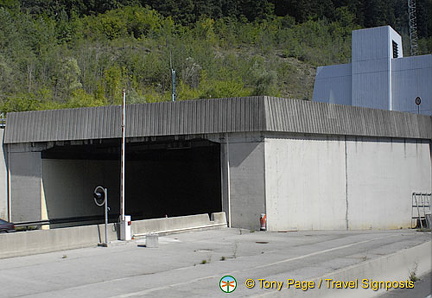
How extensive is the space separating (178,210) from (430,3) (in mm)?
84335

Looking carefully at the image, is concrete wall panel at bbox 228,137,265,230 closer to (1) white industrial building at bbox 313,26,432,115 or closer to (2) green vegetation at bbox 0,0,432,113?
(1) white industrial building at bbox 313,26,432,115

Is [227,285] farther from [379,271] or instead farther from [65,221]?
[65,221]

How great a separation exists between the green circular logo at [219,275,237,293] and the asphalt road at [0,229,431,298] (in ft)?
0.34

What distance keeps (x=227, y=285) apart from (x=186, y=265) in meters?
5.77

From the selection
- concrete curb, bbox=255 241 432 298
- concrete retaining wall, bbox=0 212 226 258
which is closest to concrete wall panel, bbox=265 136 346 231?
concrete retaining wall, bbox=0 212 226 258

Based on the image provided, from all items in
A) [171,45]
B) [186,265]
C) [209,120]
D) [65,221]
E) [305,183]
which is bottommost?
[186,265]

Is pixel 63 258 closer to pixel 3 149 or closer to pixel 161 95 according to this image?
pixel 3 149

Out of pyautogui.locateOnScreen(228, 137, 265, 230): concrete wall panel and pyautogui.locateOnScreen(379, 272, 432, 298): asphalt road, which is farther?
pyautogui.locateOnScreen(228, 137, 265, 230): concrete wall panel

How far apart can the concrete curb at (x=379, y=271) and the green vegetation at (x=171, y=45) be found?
54851 millimetres

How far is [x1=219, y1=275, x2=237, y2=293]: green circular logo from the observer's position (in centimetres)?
1194

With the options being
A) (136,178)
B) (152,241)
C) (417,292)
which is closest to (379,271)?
(417,292)

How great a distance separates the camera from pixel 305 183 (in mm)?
32531

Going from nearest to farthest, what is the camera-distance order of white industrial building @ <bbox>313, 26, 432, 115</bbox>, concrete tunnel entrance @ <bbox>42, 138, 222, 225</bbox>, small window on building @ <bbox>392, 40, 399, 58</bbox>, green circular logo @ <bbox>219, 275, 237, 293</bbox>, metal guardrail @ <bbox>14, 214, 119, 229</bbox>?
green circular logo @ <bbox>219, 275, 237, 293</bbox>
metal guardrail @ <bbox>14, 214, 119, 229</bbox>
concrete tunnel entrance @ <bbox>42, 138, 222, 225</bbox>
white industrial building @ <bbox>313, 26, 432, 115</bbox>
small window on building @ <bbox>392, 40, 399, 58</bbox>

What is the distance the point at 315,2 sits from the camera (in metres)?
170
